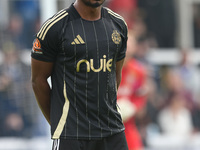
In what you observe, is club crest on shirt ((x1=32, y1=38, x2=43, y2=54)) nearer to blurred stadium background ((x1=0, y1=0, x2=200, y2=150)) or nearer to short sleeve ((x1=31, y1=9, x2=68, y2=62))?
short sleeve ((x1=31, y1=9, x2=68, y2=62))

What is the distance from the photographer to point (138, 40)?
988 centimetres

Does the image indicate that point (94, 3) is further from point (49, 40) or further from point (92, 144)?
point (92, 144)

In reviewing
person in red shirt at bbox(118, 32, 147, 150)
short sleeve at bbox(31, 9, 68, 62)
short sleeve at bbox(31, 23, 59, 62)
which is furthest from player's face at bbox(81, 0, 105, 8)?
person in red shirt at bbox(118, 32, 147, 150)

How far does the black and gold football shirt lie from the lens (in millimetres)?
3852

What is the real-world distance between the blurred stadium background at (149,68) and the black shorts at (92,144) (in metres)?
4.07

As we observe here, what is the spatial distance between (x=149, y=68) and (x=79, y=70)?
6.30 meters

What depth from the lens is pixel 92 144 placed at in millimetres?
3938

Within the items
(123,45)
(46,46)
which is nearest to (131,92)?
(123,45)

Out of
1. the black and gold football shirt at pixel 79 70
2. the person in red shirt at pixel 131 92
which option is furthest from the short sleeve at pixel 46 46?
the person in red shirt at pixel 131 92

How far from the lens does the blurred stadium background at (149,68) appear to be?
853 centimetres

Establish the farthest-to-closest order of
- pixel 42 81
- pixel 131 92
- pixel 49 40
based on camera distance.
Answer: pixel 131 92, pixel 42 81, pixel 49 40

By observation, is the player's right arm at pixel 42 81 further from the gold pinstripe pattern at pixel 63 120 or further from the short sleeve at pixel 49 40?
the gold pinstripe pattern at pixel 63 120

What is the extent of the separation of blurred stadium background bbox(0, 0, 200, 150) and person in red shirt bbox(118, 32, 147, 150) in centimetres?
165

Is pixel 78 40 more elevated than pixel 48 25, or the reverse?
pixel 48 25
